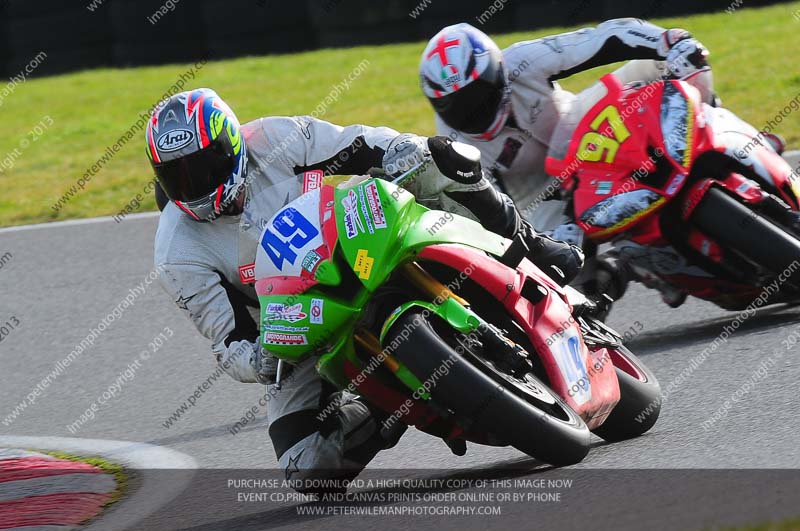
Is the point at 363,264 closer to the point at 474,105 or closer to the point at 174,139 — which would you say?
the point at 174,139

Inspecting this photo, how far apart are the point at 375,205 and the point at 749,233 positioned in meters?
2.08

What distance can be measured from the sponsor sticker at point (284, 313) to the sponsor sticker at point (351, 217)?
0.27 m

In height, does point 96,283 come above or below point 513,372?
below

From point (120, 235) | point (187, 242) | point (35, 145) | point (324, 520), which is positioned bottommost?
point (35, 145)

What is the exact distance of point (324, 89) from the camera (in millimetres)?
14703

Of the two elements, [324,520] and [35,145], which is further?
[35,145]

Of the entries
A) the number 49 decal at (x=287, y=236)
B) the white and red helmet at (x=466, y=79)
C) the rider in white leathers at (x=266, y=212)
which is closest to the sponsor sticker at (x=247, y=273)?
the rider in white leathers at (x=266, y=212)

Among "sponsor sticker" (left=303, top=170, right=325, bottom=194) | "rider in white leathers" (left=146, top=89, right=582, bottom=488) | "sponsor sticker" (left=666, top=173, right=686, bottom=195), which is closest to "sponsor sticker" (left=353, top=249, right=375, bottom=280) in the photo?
"rider in white leathers" (left=146, top=89, right=582, bottom=488)

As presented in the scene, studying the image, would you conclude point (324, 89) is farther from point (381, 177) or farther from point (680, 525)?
point (680, 525)

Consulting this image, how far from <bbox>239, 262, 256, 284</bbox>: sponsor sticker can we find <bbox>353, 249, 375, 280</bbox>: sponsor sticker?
3.26 feet

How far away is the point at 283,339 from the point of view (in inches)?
159

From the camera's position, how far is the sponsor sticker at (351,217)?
3963 millimetres

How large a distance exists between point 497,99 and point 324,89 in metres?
8.63

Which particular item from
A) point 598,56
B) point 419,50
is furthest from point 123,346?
point 419,50
